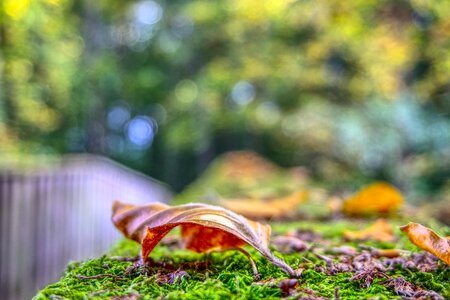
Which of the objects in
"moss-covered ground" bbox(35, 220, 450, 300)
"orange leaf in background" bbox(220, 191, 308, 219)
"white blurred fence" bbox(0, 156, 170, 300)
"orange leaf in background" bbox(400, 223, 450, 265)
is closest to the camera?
"moss-covered ground" bbox(35, 220, 450, 300)

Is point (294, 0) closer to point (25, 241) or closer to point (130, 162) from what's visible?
point (25, 241)

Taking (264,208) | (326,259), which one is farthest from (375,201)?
(326,259)

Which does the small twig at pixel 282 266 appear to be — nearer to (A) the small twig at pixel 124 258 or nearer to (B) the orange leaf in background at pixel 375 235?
(A) the small twig at pixel 124 258

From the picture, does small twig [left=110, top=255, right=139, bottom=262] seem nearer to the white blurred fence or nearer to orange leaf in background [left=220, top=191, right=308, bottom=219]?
orange leaf in background [left=220, top=191, right=308, bottom=219]

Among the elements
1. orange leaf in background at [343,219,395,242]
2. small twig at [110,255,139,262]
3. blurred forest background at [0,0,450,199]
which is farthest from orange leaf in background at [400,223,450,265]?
blurred forest background at [0,0,450,199]

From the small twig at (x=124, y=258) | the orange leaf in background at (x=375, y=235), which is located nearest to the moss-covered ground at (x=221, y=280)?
the small twig at (x=124, y=258)

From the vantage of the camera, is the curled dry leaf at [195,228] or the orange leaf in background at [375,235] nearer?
the curled dry leaf at [195,228]
